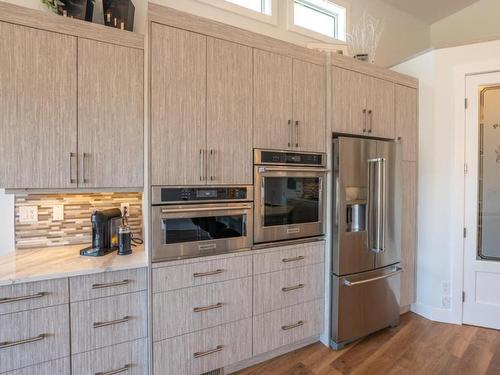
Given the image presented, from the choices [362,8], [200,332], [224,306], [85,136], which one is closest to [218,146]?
[85,136]

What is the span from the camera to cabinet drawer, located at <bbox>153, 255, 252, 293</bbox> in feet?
6.15

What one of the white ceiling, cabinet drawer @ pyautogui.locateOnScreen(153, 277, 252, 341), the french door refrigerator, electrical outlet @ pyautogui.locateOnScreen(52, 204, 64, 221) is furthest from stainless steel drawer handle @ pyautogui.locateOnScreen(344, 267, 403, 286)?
the white ceiling

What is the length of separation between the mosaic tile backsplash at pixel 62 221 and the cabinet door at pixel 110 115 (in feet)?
1.38

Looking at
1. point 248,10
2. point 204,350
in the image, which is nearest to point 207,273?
point 204,350

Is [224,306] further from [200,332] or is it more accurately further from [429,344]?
[429,344]

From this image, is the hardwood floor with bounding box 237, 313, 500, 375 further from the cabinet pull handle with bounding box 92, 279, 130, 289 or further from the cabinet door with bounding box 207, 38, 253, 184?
the cabinet door with bounding box 207, 38, 253, 184

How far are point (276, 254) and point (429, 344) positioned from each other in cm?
167

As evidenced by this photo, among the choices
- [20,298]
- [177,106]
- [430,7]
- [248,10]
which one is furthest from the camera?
[430,7]

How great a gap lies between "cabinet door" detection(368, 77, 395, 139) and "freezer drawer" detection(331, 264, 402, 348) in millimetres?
1318

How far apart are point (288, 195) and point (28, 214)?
196cm

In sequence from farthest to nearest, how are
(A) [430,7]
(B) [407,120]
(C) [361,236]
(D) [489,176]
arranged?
(A) [430,7], (B) [407,120], (D) [489,176], (C) [361,236]

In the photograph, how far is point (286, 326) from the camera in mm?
2354

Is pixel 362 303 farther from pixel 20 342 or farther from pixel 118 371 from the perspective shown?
pixel 20 342

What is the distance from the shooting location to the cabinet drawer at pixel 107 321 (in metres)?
1.72
